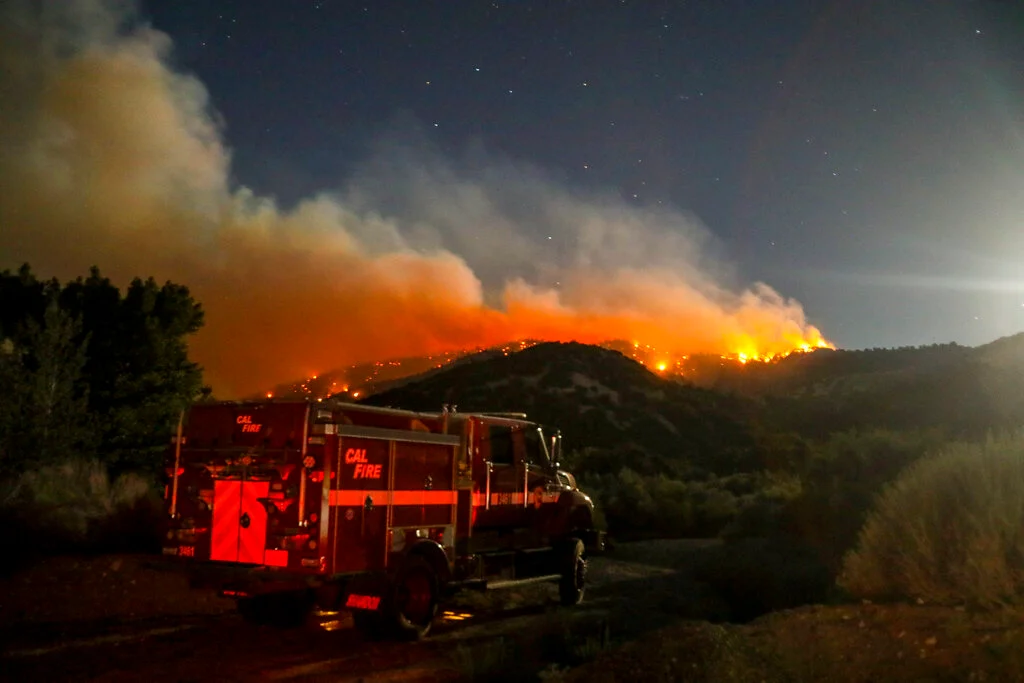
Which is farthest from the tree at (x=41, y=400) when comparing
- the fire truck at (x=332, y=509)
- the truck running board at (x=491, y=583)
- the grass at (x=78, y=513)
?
the truck running board at (x=491, y=583)

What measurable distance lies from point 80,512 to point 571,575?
8.66 meters

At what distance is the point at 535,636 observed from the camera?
12.2m

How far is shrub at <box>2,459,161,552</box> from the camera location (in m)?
16.0

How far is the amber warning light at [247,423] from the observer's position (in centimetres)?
1171

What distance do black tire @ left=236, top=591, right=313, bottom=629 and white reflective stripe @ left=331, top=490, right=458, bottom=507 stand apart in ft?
6.76

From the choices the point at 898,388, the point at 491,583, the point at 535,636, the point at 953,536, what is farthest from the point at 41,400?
the point at 898,388

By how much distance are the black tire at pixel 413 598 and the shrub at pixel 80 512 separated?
254 inches


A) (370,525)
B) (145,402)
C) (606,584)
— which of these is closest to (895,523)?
(370,525)

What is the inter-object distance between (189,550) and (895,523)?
29.0 feet

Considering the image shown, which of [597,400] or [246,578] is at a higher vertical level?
[597,400]

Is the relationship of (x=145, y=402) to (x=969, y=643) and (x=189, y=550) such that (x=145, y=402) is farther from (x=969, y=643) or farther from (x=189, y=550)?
(x=969, y=643)

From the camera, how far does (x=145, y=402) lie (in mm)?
29609

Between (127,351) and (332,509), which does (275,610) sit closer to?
(332,509)

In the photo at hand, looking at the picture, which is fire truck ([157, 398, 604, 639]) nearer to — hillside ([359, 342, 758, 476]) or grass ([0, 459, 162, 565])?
grass ([0, 459, 162, 565])
